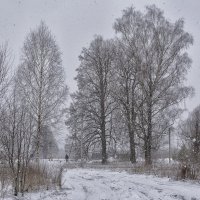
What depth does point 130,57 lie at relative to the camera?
28.8m

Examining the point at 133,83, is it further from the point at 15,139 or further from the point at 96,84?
the point at 15,139

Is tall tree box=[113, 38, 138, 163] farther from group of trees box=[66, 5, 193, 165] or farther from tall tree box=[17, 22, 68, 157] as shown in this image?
tall tree box=[17, 22, 68, 157]

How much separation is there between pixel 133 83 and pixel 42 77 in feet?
28.2

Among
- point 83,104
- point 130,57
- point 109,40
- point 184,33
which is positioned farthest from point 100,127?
point 184,33

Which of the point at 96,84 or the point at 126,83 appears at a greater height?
the point at 96,84

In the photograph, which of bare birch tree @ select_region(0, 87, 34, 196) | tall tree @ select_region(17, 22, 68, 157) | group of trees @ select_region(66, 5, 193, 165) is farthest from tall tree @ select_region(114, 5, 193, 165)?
bare birch tree @ select_region(0, 87, 34, 196)

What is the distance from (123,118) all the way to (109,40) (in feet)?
23.4

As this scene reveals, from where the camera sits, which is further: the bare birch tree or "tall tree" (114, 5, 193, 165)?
"tall tree" (114, 5, 193, 165)

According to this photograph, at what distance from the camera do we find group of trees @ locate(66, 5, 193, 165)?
28.0m

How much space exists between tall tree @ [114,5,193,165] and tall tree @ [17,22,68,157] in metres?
5.38

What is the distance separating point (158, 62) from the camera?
2794 cm

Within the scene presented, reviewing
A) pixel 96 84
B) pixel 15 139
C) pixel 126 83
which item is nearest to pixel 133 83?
pixel 126 83

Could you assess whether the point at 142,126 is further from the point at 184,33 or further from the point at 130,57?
the point at 184,33

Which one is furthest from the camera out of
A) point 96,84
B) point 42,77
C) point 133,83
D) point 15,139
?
point 96,84
